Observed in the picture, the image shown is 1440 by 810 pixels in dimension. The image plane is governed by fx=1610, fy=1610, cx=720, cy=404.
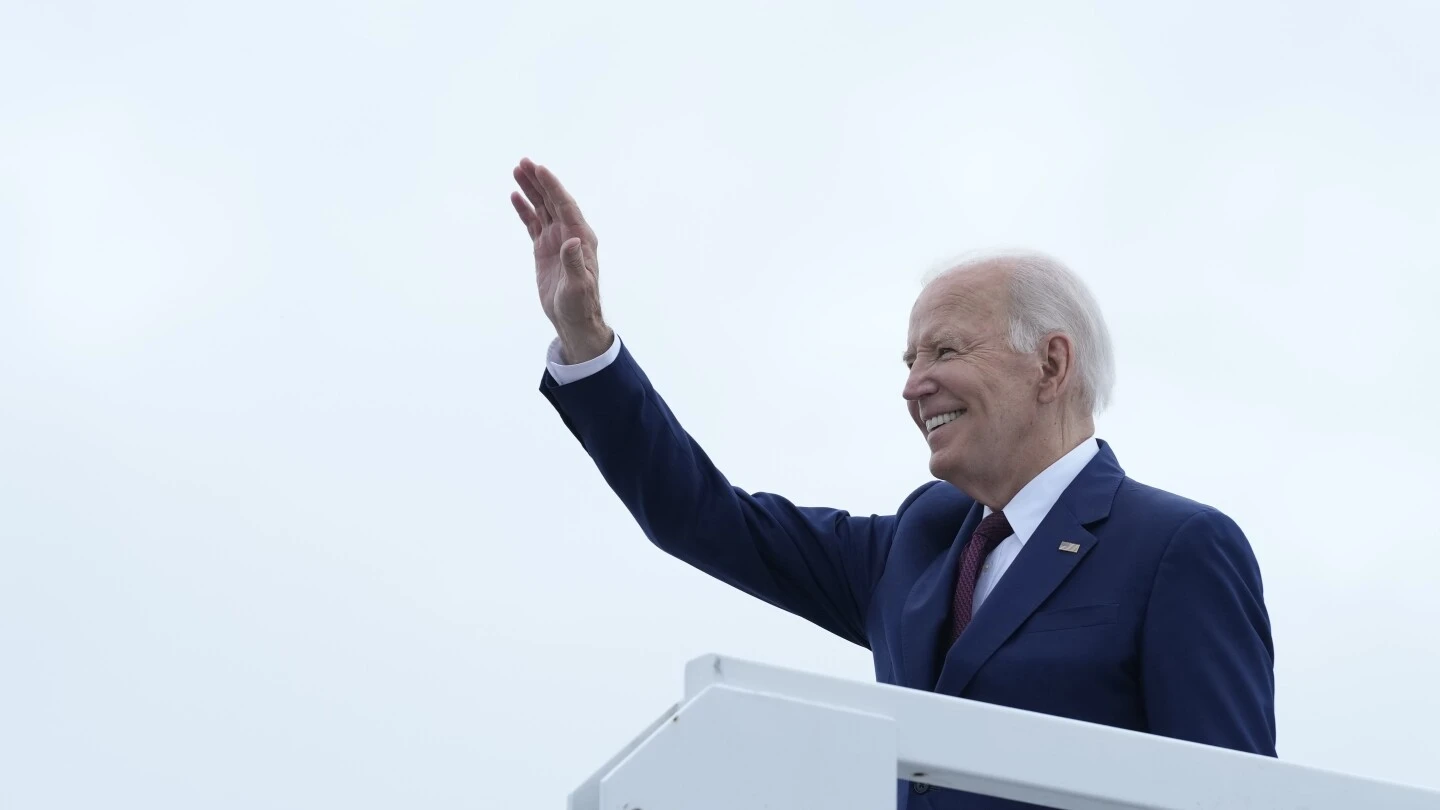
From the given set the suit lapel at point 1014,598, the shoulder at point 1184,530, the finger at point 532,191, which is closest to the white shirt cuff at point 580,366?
the finger at point 532,191

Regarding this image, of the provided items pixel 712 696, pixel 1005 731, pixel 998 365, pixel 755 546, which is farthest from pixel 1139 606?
pixel 712 696

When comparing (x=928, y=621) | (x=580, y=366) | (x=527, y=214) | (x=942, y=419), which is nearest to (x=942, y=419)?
(x=942, y=419)

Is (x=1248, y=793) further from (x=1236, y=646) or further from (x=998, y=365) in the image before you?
(x=998, y=365)

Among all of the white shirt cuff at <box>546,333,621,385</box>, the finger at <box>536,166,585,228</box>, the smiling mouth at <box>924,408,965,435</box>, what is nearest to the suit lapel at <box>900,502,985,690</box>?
the smiling mouth at <box>924,408,965,435</box>

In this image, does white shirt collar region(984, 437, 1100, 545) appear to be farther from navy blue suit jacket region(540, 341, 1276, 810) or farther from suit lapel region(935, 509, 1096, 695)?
suit lapel region(935, 509, 1096, 695)

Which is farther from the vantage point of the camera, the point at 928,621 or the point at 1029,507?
the point at 1029,507

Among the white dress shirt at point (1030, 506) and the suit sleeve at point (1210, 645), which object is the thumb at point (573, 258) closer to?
the white dress shirt at point (1030, 506)

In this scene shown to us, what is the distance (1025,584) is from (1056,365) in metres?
0.76

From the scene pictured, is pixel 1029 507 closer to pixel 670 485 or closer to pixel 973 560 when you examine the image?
pixel 973 560

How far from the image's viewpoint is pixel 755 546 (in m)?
4.16

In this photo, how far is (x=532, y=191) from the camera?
409 centimetres

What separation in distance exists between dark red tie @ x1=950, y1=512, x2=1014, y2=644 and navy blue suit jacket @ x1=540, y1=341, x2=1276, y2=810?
3 cm

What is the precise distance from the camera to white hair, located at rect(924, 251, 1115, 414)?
388 centimetres

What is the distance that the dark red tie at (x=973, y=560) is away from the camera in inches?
136
